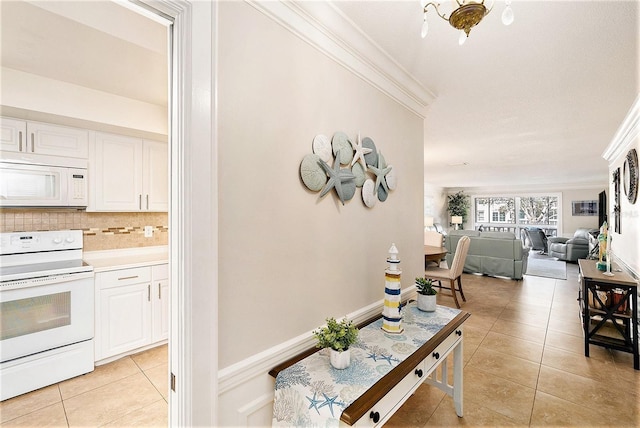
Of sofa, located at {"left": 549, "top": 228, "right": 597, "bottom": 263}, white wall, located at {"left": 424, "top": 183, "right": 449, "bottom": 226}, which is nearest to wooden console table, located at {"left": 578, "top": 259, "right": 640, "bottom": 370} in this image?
sofa, located at {"left": 549, "top": 228, "right": 597, "bottom": 263}

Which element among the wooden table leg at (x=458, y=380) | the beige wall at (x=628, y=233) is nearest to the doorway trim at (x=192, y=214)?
the wooden table leg at (x=458, y=380)

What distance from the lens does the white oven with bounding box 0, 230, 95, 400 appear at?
2076 millimetres

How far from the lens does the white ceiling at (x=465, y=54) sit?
1.47 m

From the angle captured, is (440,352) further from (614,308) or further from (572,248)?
(572,248)

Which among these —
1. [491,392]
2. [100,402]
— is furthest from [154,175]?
[491,392]

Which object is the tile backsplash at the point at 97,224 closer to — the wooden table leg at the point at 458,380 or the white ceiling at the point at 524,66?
the white ceiling at the point at 524,66

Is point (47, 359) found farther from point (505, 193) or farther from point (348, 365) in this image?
point (505, 193)

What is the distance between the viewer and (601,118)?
305 cm

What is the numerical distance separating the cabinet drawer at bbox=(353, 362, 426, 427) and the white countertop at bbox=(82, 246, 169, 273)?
2.55 m

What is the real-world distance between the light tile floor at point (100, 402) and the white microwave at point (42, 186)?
1500 mm

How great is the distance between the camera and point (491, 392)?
2184 mm

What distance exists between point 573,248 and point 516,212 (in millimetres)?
3236

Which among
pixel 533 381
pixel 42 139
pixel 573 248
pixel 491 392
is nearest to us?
pixel 491 392

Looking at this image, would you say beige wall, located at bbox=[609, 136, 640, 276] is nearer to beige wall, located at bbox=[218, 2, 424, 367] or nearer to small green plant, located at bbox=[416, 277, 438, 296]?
small green plant, located at bbox=[416, 277, 438, 296]
